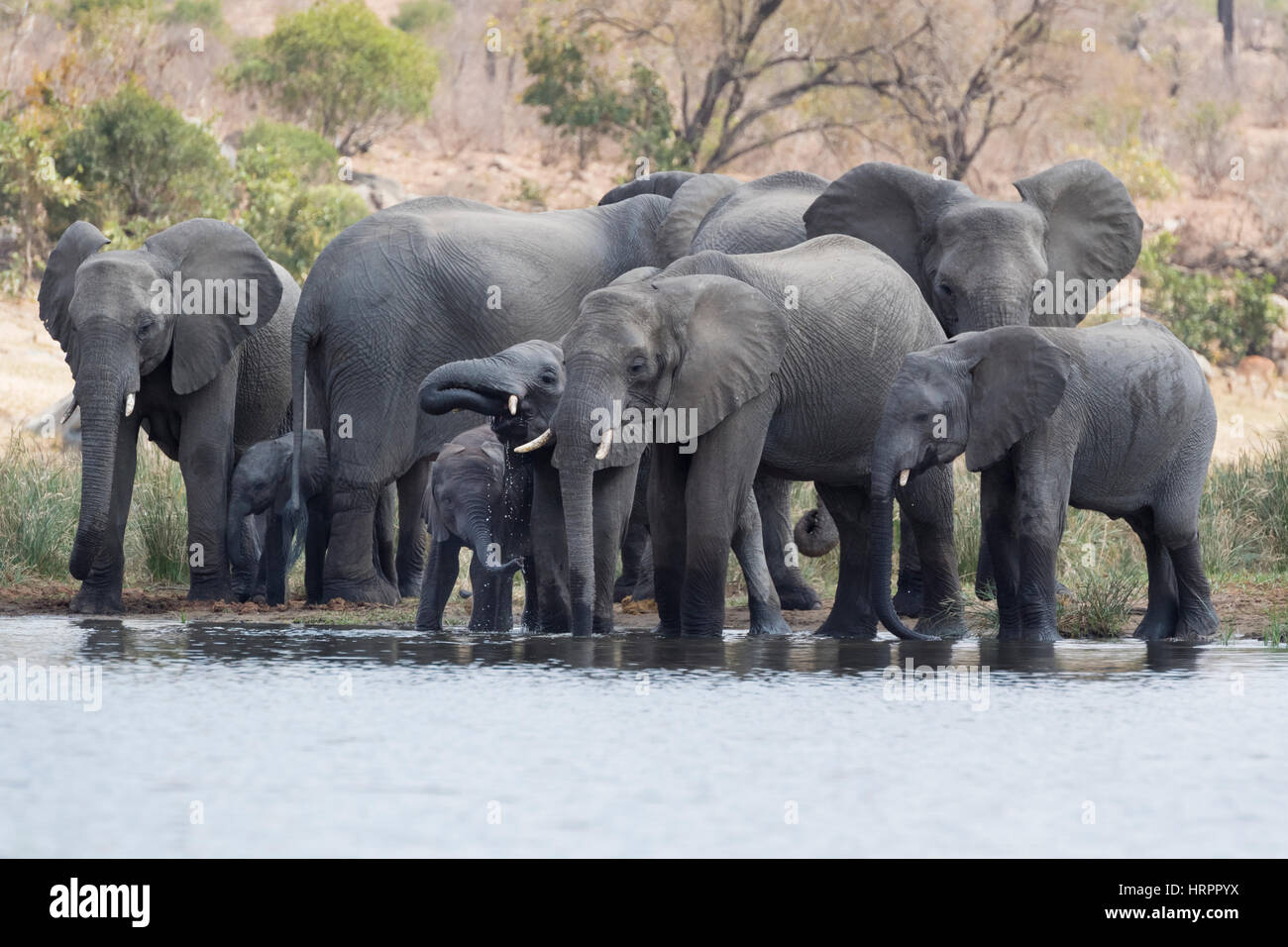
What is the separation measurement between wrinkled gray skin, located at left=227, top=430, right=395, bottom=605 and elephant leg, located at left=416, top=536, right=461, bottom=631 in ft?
5.91

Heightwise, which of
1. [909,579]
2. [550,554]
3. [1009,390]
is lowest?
[909,579]

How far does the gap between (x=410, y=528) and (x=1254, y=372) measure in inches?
635

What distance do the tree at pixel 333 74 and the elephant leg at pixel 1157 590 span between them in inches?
1113

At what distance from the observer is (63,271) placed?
12867 millimetres

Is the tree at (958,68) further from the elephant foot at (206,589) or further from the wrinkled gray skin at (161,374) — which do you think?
the elephant foot at (206,589)

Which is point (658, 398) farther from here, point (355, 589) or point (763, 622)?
point (355, 589)

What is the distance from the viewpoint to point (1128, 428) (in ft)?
33.7

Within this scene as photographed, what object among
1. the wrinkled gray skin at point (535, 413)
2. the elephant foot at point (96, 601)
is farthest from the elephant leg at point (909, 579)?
the elephant foot at point (96, 601)

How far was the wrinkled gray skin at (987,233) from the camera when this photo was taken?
37.4ft

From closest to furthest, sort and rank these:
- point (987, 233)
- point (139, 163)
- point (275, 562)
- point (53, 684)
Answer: point (53, 684) < point (987, 233) < point (275, 562) < point (139, 163)

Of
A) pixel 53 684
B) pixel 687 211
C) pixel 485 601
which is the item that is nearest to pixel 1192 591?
pixel 485 601

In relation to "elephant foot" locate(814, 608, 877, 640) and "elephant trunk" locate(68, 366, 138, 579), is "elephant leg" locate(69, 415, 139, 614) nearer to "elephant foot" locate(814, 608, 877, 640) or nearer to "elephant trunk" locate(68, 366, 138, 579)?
"elephant trunk" locate(68, 366, 138, 579)

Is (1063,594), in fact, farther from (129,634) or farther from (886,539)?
(129,634)
